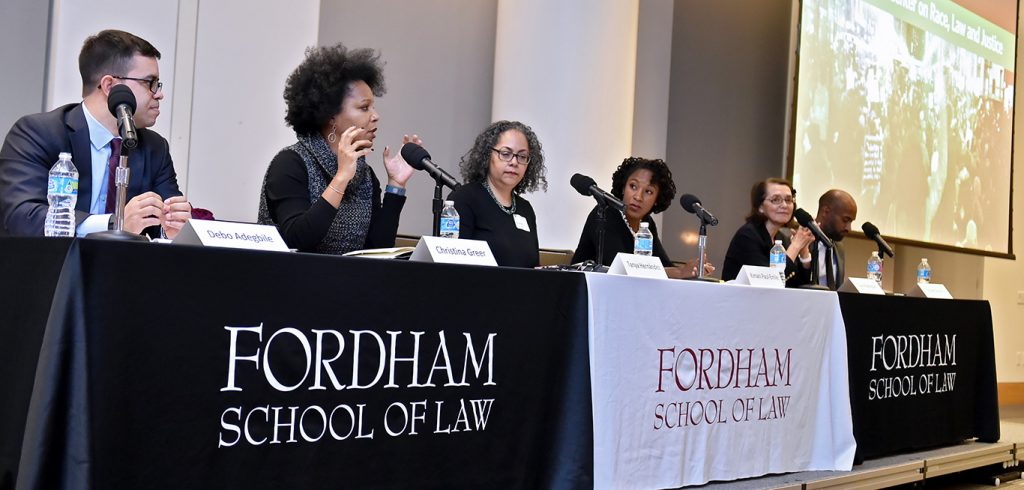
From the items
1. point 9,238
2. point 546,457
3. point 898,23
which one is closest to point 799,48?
point 898,23

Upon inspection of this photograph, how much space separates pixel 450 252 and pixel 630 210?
1.97 m

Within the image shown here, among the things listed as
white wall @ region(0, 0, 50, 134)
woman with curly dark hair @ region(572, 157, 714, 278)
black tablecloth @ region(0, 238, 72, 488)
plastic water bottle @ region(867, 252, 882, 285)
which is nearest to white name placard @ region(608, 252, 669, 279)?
woman with curly dark hair @ region(572, 157, 714, 278)

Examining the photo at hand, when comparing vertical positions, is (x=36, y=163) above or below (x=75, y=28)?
below

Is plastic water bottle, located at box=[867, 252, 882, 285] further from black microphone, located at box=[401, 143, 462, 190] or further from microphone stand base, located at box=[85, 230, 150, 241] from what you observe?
microphone stand base, located at box=[85, 230, 150, 241]

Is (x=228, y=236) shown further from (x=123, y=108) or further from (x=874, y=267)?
(x=874, y=267)

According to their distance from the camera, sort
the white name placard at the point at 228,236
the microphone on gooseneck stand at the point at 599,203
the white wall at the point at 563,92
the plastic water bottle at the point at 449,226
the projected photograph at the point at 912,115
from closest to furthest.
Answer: the white name placard at the point at 228,236 → the plastic water bottle at the point at 449,226 → the microphone on gooseneck stand at the point at 599,203 → the white wall at the point at 563,92 → the projected photograph at the point at 912,115

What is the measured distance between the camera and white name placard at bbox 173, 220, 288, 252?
172 cm

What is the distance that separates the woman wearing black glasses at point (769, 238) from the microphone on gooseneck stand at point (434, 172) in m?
1.72

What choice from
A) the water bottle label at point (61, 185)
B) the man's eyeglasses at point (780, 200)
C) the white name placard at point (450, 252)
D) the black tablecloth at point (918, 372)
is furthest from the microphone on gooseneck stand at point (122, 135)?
the man's eyeglasses at point (780, 200)

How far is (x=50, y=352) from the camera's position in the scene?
1457mm

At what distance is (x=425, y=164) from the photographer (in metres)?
2.45

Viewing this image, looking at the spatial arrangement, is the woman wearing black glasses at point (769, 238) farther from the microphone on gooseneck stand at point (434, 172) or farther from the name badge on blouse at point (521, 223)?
the microphone on gooseneck stand at point (434, 172)

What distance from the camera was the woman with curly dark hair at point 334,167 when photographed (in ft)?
8.49

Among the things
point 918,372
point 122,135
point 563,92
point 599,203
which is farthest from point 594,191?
point 563,92
